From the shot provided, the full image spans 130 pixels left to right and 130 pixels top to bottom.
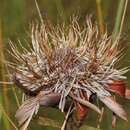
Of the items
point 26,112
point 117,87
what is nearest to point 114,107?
point 117,87

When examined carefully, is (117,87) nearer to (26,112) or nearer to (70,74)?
(70,74)

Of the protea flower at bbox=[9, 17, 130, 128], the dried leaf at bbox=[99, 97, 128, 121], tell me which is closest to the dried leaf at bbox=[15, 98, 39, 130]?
the protea flower at bbox=[9, 17, 130, 128]

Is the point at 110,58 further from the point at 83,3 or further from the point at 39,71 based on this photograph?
the point at 83,3

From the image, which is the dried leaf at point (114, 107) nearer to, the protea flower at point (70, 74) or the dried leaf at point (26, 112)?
the protea flower at point (70, 74)

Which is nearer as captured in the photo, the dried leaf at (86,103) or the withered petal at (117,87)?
the dried leaf at (86,103)

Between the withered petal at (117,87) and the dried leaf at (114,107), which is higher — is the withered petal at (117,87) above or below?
above

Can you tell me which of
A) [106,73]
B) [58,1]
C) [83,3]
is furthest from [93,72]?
[83,3]

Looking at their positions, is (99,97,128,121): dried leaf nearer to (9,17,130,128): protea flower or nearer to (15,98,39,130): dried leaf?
(9,17,130,128): protea flower

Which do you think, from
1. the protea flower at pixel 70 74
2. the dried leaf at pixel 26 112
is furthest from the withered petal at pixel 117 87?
the dried leaf at pixel 26 112
